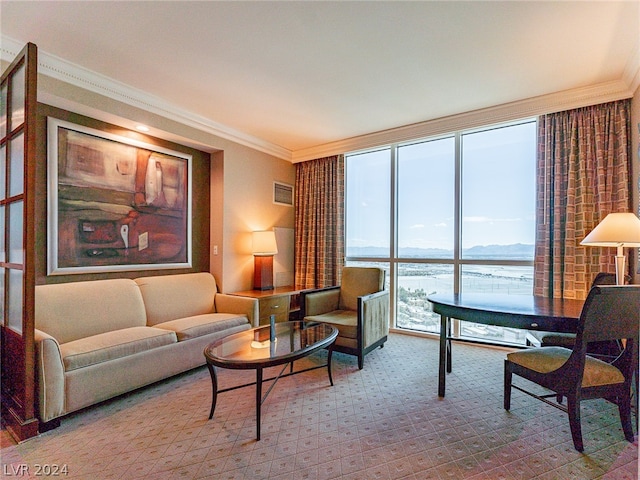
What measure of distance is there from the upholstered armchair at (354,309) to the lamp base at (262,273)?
91 centimetres

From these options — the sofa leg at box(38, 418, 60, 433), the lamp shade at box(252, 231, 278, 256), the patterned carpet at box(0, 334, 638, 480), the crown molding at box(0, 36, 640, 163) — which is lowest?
the patterned carpet at box(0, 334, 638, 480)

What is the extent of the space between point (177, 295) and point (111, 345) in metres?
1.09

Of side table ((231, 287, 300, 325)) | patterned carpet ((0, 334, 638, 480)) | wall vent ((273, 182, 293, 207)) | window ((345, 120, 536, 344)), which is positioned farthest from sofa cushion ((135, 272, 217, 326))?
A: window ((345, 120, 536, 344))

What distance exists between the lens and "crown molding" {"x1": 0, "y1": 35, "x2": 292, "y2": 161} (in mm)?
2518

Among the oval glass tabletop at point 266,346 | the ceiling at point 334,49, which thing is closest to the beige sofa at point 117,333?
the oval glass tabletop at point 266,346

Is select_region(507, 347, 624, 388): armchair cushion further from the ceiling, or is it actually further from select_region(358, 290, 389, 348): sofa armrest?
the ceiling

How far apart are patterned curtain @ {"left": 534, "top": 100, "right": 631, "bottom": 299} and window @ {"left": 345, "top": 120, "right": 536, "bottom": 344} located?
0.74 feet

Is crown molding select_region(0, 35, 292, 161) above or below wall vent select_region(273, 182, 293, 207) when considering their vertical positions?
above

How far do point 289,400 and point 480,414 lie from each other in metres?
1.39

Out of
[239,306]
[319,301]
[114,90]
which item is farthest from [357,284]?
[114,90]

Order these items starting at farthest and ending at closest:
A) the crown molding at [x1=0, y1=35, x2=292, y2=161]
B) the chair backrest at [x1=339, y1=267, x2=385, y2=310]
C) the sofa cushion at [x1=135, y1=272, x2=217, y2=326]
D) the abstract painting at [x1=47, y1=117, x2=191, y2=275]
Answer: the chair backrest at [x1=339, y1=267, x2=385, y2=310], the sofa cushion at [x1=135, y1=272, x2=217, y2=326], the abstract painting at [x1=47, y1=117, x2=191, y2=275], the crown molding at [x1=0, y1=35, x2=292, y2=161]

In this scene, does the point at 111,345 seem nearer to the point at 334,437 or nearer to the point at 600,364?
the point at 334,437

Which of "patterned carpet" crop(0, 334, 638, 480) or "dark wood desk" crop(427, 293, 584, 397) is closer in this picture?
"patterned carpet" crop(0, 334, 638, 480)

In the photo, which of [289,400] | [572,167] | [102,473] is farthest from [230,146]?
[572,167]
